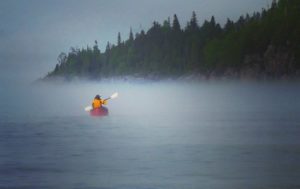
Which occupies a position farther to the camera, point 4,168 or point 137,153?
point 137,153

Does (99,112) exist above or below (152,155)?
above

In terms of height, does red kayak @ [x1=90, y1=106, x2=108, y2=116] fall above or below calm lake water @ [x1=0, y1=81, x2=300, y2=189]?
above

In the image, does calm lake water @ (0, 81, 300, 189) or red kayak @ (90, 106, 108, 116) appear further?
red kayak @ (90, 106, 108, 116)

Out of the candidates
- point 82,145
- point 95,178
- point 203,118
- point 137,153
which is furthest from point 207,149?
point 203,118

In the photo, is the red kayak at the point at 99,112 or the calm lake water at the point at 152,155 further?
the red kayak at the point at 99,112

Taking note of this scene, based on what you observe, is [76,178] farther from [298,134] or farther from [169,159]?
[298,134]

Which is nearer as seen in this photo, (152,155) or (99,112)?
(152,155)

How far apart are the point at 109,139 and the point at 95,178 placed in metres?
17.9

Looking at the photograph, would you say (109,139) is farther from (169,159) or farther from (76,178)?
(76,178)

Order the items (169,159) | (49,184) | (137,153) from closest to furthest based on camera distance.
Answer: (49,184) → (169,159) → (137,153)

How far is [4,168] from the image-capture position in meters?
35.1

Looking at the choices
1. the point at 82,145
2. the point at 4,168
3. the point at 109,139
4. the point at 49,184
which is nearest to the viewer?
the point at 49,184

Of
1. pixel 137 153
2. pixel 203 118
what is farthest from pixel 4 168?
pixel 203 118

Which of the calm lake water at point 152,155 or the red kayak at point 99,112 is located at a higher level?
the red kayak at point 99,112
